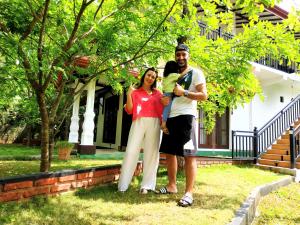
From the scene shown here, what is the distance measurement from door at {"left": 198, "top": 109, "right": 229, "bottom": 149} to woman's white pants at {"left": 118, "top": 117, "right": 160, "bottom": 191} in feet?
25.8

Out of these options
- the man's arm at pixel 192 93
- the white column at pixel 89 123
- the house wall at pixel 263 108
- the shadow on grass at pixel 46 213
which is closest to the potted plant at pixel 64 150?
the white column at pixel 89 123

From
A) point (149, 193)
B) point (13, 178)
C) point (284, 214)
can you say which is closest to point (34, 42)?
point (13, 178)

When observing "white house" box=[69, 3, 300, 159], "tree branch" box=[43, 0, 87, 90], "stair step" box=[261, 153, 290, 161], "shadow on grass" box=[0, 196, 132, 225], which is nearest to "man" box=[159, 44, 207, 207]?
"shadow on grass" box=[0, 196, 132, 225]

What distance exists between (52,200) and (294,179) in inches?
247

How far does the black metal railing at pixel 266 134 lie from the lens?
905 cm

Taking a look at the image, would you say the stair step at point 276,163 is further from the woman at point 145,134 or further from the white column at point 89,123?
the woman at point 145,134

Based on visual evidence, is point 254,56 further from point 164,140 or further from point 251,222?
point 251,222

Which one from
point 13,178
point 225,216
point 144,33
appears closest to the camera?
point 13,178

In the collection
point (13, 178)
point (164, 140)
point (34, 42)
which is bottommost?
point (13, 178)

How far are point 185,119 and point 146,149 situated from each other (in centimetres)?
72

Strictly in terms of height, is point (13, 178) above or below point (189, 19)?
below

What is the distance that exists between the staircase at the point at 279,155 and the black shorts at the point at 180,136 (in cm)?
586

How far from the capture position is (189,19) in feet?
13.1

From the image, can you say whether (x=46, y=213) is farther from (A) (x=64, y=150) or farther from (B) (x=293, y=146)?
(B) (x=293, y=146)
